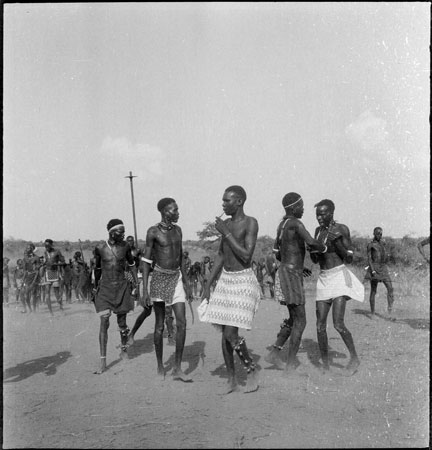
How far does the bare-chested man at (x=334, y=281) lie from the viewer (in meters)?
4.97

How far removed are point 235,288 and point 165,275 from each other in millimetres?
996

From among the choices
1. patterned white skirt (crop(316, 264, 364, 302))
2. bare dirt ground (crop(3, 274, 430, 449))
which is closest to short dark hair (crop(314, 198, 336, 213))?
patterned white skirt (crop(316, 264, 364, 302))

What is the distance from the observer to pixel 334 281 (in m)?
5.03

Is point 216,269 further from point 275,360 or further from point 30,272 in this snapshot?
point 30,272

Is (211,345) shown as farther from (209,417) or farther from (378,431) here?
(378,431)

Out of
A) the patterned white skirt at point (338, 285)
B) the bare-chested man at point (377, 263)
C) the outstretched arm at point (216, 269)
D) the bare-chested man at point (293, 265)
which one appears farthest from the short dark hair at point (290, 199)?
the bare-chested man at point (377, 263)

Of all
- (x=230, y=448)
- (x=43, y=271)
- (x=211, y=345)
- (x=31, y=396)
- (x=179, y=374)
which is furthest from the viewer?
(x=43, y=271)

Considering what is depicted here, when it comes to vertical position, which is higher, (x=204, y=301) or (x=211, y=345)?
(x=204, y=301)

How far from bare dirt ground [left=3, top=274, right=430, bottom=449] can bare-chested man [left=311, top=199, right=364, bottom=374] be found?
0.40 m

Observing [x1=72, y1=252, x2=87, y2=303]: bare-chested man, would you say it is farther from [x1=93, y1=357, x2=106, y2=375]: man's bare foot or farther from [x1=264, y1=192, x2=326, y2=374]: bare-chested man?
[x1=264, y1=192, x2=326, y2=374]: bare-chested man

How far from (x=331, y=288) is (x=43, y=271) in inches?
286

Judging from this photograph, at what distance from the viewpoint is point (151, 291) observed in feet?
16.6

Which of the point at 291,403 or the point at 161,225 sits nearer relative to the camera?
the point at 291,403

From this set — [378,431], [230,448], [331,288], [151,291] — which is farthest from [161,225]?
[378,431]
